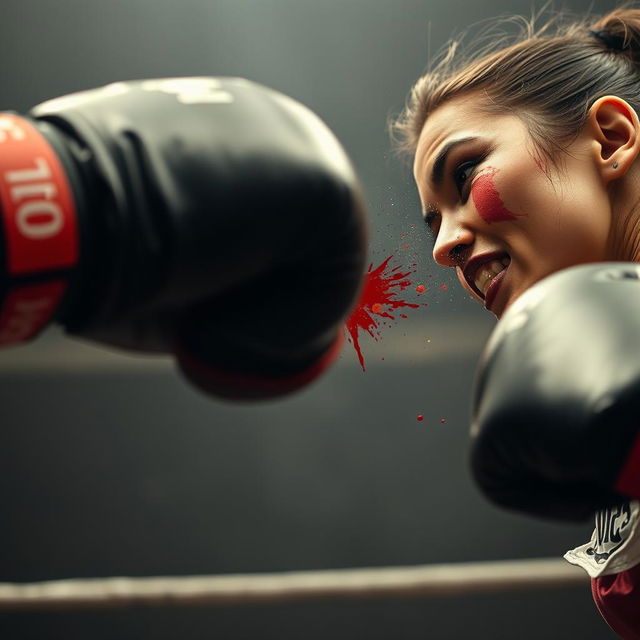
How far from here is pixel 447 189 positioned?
106 cm

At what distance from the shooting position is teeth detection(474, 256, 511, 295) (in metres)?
1.02

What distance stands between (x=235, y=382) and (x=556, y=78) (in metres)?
0.65

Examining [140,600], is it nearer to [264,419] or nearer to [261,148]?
[261,148]

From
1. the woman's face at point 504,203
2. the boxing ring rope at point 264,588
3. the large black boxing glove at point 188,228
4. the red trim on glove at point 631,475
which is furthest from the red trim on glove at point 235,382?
the boxing ring rope at point 264,588

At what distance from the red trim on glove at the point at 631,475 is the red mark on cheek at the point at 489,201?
496 mm

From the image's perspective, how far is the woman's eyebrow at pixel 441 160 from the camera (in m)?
1.03

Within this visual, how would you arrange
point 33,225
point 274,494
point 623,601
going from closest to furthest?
point 33,225, point 623,601, point 274,494

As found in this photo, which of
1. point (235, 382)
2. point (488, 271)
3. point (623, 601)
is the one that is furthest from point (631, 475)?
point (488, 271)

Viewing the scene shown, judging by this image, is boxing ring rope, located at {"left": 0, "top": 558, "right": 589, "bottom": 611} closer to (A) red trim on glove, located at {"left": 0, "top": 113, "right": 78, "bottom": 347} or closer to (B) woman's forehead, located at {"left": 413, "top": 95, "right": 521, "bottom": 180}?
(B) woman's forehead, located at {"left": 413, "top": 95, "right": 521, "bottom": 180}

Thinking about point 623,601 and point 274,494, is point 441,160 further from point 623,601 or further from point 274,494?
point 274,494

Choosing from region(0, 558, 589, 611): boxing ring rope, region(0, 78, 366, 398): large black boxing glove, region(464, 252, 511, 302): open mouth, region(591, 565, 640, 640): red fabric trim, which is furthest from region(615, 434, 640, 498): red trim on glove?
region(0, 558, 589, 611): boxing ring rope

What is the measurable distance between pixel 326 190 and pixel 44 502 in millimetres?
3015

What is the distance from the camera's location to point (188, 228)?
539 mm

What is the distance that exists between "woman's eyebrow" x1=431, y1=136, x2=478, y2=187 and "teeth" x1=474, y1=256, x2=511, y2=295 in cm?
12
